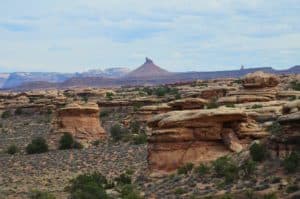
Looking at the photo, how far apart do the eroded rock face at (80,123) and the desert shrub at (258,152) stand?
23.7 m

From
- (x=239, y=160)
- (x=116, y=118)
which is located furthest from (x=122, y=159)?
(x=116, y=118)

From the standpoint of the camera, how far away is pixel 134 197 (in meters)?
21.2

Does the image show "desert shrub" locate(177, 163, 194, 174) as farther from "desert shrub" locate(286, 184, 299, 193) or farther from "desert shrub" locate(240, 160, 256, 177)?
"desert shrub" locate(286, 184, 299, 193)

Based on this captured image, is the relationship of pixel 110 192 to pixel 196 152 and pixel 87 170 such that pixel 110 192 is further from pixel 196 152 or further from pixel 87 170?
pixel 87 170

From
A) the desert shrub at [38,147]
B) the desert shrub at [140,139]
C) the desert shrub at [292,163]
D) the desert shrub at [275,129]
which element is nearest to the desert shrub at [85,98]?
the desert shrub at [38,147]

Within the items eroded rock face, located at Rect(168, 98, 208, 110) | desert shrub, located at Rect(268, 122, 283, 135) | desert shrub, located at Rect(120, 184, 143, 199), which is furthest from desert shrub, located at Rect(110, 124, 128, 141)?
desert shrub, located at Rect(120, 184, 143, 199)

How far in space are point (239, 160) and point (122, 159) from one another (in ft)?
47.8

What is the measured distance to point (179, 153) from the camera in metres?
25.6

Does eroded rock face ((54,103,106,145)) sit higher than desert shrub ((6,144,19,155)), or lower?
higher

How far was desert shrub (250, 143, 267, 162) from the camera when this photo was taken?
72.1ft

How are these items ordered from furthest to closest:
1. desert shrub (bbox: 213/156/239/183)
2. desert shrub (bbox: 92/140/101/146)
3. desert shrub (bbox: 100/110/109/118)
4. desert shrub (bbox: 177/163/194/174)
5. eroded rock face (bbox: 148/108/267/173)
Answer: desert shrub (bbox: 100/110/109/118) → desert shrub (bbox: 92/140/101/146) → eroded rock face (bbox: 148/108/267/173) → desert shrub (bbox: 177/163/194/174) → desert shrub (bbox: 213/156/239/183)

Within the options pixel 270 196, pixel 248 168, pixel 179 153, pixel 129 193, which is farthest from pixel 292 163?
pixel 179 153

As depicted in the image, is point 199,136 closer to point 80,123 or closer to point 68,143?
point 68,143

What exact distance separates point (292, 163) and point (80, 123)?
88.7ft
